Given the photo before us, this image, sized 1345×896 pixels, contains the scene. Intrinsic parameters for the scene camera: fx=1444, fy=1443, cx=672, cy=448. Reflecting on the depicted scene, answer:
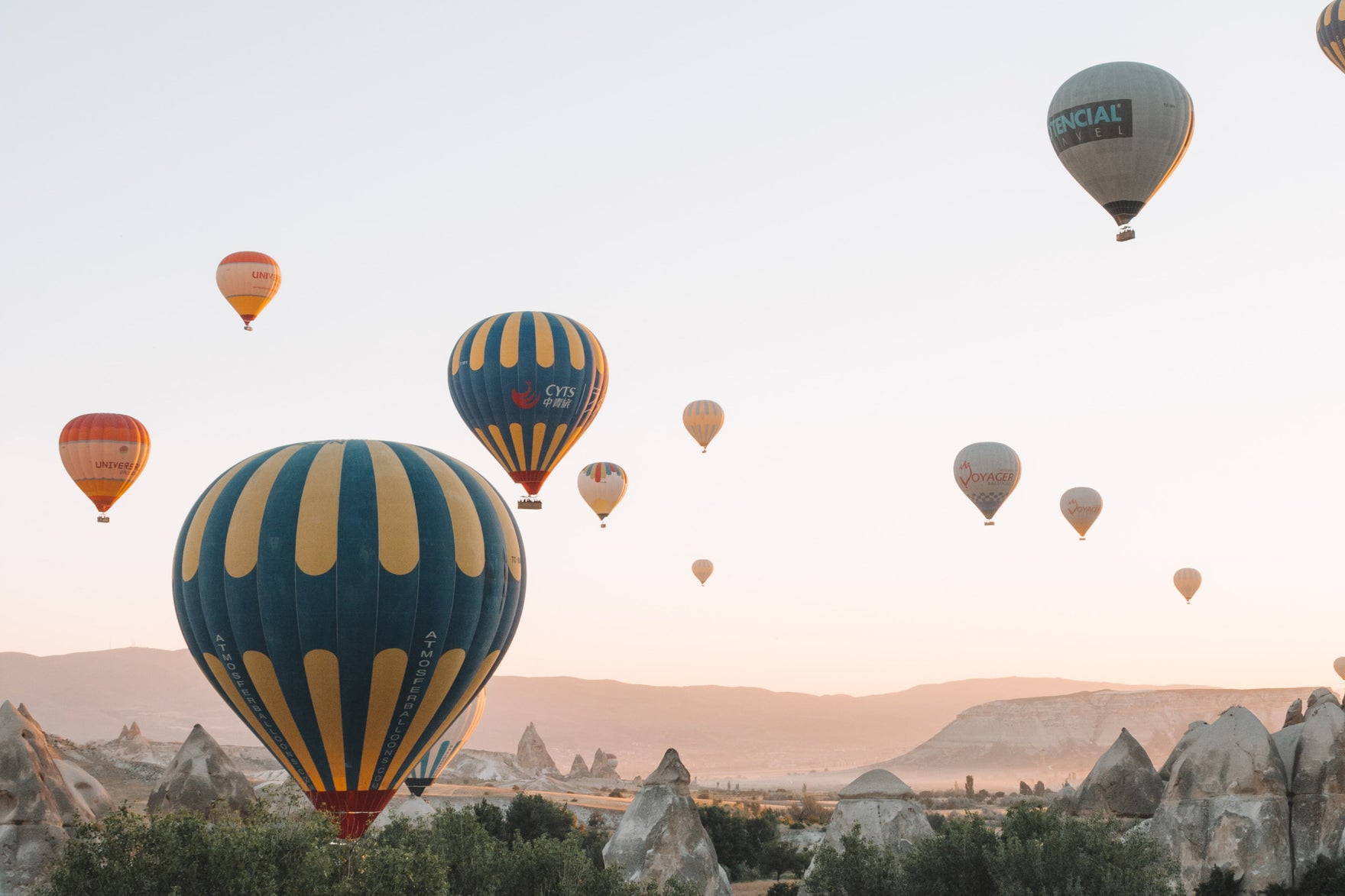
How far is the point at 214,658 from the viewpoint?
21.4m

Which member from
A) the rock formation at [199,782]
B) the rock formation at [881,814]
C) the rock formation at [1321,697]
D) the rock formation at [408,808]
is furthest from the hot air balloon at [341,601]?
the rock formation at [1321,697]

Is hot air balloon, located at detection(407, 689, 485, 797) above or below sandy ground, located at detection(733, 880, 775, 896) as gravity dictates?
above

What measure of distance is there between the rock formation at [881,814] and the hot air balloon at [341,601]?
8.59m

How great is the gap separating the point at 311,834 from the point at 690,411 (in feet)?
151

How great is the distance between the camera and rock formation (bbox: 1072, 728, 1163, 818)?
30922mm

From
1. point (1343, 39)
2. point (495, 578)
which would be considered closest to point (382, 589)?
point (495, 578)

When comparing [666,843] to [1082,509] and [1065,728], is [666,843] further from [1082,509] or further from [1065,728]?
[1065,728]

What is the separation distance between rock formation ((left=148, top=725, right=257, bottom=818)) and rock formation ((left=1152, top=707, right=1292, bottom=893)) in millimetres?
21319

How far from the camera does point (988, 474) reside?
57312mm

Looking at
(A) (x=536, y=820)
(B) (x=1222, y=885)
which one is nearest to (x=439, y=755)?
(A) (x=536, y=820)

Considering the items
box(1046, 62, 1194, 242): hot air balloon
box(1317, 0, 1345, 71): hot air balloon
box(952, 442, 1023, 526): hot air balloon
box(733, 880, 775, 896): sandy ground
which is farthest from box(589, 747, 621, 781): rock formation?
box(1317, 0, 1345, 71): hot air balloon

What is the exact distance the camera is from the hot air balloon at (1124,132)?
36438 millimetres

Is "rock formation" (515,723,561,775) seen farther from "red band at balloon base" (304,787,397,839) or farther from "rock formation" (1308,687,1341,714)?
"red band at balloon base" (304,787,397,839)

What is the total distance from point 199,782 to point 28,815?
10402 millimetres
